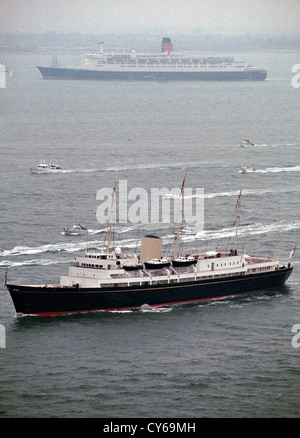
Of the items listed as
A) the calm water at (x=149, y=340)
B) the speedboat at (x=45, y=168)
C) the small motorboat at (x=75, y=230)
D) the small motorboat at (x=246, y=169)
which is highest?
the speedboat at (x=45, y=168)

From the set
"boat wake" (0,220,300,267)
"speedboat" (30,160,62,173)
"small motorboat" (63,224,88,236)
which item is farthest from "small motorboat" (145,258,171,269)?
"speedboat" (30,160,62,173)

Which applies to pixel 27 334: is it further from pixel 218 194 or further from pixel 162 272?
pixel 218 194

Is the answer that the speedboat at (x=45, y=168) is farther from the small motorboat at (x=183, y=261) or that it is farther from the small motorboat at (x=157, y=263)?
the small motorboat at (x=157, y=263)

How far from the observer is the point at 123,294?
4011 inches

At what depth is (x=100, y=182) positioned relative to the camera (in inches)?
6491

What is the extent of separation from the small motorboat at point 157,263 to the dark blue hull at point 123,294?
7.55ft

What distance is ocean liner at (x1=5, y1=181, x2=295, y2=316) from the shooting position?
99.9 meters

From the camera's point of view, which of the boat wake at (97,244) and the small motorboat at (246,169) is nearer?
the boat wake at (97,244)

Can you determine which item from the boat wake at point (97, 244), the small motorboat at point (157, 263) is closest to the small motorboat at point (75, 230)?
the boat wake at point (97, 244)

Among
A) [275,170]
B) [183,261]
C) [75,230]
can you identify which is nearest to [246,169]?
[275,170]

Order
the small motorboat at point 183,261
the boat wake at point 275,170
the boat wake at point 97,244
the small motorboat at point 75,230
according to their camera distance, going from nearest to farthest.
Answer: the small motorboat at point 183,261
the boat wake at point 97,244
the small motorboat at point 75,230
the boat wake at point 275,170

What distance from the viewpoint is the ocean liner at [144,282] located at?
328ft

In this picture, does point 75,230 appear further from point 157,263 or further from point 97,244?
point 157,263

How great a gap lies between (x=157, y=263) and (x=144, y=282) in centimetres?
261
